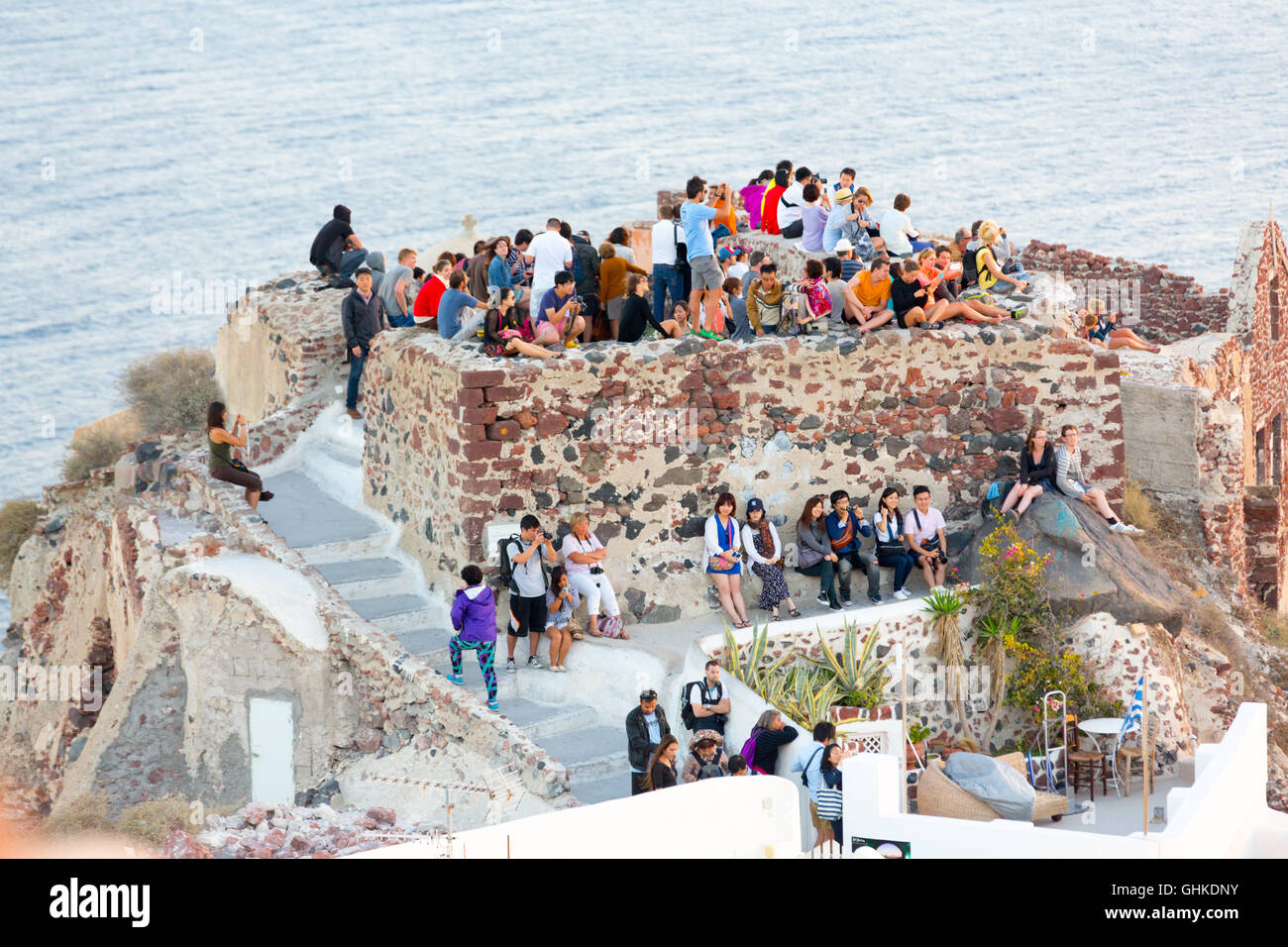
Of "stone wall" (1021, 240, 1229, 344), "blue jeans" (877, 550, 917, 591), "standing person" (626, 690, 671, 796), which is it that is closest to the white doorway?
"standing person" (626, 690, 671, 796)

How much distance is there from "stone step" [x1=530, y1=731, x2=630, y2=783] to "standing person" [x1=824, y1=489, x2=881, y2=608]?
333 cm

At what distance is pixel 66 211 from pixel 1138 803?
8795 cm

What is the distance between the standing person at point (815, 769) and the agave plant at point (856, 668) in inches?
72.3

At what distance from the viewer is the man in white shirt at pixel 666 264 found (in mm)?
22953

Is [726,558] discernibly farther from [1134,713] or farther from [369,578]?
[1134,713]

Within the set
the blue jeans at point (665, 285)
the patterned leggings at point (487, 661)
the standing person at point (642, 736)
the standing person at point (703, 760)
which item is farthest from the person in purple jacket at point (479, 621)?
the blue jeans at point (665, 285)

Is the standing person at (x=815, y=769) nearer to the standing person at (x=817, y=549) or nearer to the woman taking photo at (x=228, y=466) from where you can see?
the standing person at (x=817, y=549)

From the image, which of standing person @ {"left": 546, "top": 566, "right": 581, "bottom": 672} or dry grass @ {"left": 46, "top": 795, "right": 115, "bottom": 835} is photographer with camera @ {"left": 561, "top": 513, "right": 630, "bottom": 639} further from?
dry grass @ {"left": 46, "top": 795, "right": 115, "bottom": 835}

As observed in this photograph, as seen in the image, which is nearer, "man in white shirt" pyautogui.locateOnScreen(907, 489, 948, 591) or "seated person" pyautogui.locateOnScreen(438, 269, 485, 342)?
"seated person" pyautogui.locateOnScreen(438, 269, 485, 342)

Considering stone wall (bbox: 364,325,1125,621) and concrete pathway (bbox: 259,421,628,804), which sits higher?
stone wall (bbox: 364,325,1125,621)

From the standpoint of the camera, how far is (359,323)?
24.9m

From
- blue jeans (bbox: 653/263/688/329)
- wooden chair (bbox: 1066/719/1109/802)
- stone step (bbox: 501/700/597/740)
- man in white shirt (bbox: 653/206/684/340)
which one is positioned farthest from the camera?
blue jeans (bbox: 653/263/688/329)

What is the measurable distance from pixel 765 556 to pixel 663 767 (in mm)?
4301

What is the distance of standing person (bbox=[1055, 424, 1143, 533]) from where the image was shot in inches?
862
